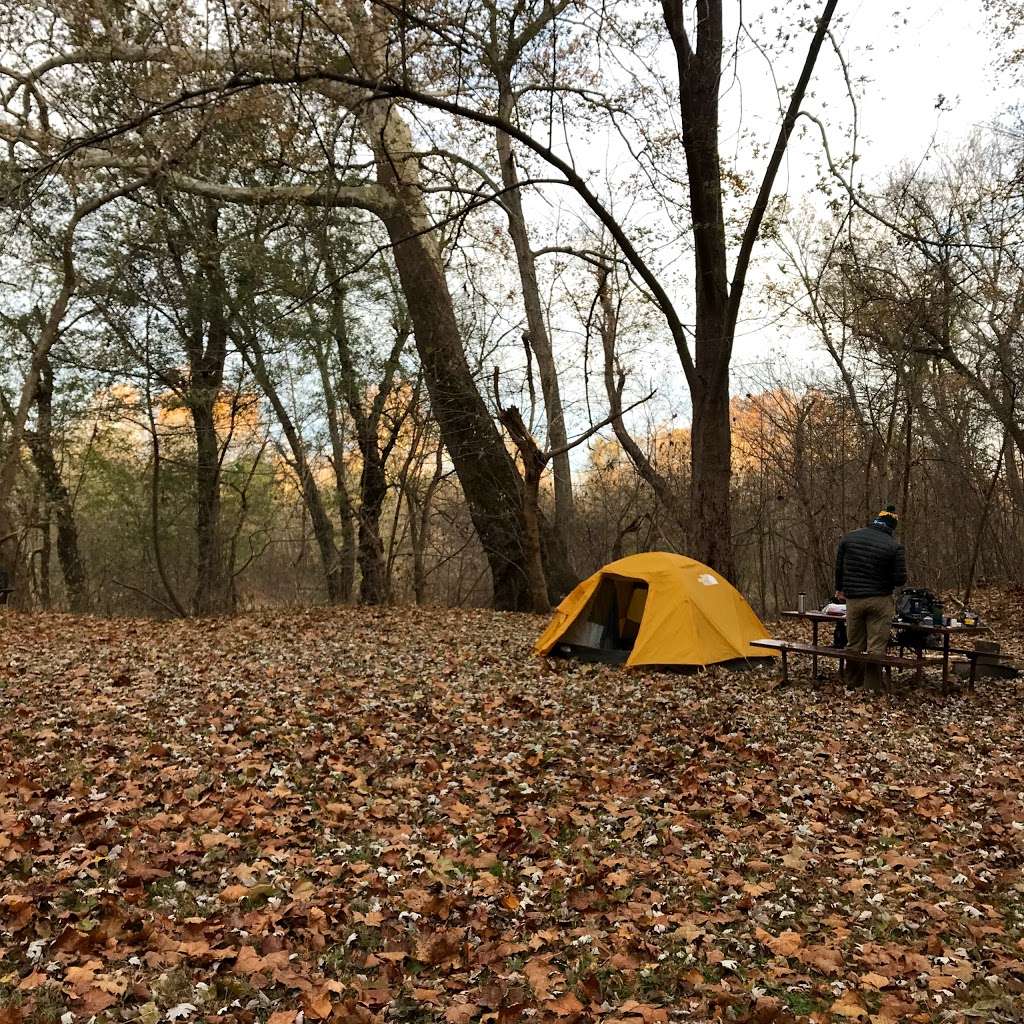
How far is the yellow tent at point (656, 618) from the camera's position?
11070mm

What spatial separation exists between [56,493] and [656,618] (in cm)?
1617

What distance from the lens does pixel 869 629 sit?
33.1 ft

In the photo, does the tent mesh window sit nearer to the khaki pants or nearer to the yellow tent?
the yellow tent

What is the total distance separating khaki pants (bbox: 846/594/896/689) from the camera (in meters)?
9.98

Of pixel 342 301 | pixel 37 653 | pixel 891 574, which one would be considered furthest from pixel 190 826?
pixel 342 301

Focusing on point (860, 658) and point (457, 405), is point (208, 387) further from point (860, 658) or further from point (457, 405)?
point (860, 658)

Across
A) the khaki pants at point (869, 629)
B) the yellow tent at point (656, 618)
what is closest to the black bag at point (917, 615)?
the khaki pants at point (869, 629)

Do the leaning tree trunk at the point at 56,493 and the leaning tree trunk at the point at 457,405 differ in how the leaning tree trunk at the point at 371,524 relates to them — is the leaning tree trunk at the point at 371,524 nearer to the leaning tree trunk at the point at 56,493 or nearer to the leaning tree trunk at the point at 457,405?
the leaning tree trunk at the point at 457,405

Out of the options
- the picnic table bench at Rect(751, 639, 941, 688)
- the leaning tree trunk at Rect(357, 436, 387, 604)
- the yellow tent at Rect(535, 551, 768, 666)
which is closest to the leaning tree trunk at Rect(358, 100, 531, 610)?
the leaning tree trunk at Rect(357, 436, 387, 604)

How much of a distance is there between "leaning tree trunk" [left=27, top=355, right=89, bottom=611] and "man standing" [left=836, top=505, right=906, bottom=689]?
16.0m

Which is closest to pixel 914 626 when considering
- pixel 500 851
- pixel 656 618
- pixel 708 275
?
pixel 656 618

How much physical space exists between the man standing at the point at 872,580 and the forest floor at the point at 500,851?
0.73 m

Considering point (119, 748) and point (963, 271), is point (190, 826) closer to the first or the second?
point (119, 748)

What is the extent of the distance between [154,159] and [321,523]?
36.8 feet
